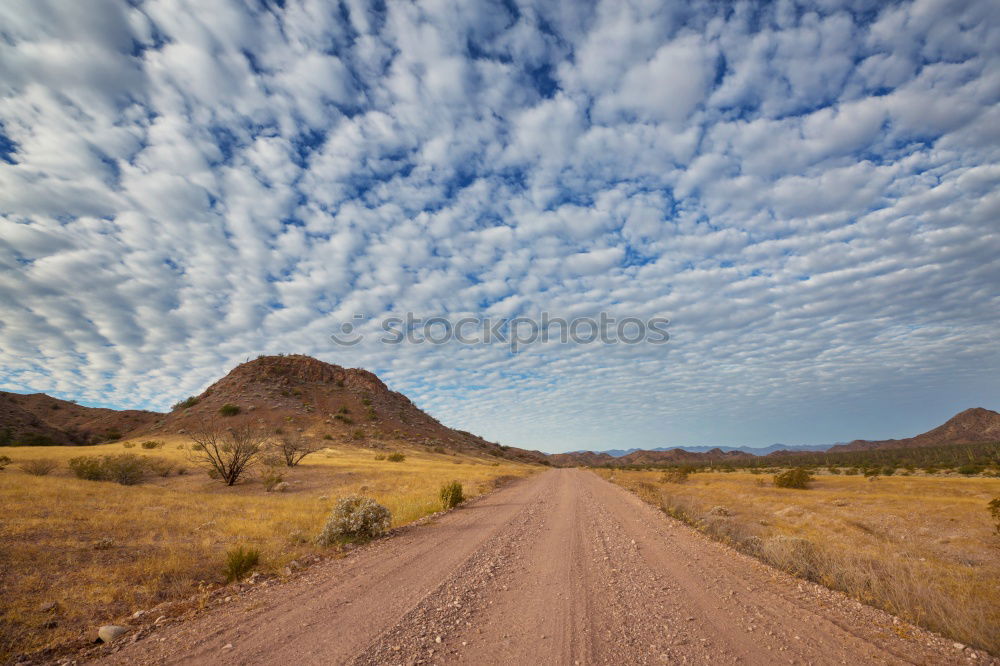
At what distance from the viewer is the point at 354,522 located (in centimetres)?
1164

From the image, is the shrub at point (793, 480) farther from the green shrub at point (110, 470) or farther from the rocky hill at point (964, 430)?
the rocky hill at point (964, 430)

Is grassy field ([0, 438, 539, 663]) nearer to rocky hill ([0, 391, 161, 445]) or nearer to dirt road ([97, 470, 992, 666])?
dirt road ([97, 470, 992, 666])

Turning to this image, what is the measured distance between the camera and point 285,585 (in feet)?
26.0

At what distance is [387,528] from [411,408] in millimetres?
84971

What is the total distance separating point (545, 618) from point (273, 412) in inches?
2662

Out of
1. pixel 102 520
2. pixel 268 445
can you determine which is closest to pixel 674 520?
pixel 102 520

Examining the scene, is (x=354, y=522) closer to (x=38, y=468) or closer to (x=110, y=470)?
(x=110, y=470)

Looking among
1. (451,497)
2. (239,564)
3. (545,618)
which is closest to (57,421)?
(451,497)

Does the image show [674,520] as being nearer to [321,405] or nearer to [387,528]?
[387,528]

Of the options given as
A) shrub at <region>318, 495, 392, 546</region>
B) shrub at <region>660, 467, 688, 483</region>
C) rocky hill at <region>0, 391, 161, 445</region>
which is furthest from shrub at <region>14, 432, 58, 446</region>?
shrub at <region>660, 467, 688, 483</region>

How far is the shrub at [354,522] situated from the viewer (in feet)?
37.4

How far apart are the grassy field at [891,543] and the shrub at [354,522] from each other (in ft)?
31.8

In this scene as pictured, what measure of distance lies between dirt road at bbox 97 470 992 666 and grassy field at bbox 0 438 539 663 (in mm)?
1836

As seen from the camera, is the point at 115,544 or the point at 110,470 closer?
the point at 115,544
